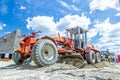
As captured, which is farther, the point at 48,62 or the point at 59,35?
the point at 59,35

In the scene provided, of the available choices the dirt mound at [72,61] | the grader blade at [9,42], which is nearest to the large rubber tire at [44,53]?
the dirt mound at [72,61]

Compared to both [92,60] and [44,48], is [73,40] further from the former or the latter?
[44,48]

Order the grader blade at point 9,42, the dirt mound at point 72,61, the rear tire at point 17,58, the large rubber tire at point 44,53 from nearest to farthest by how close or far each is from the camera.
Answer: the large rubber tire at point 44,53 < the grader blade at point 9,42 < the dirt mound at point 72,61 < the rear tire at point 17,58

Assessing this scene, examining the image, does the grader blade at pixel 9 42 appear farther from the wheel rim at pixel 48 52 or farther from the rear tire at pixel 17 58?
the rear tire at pixel 17 58

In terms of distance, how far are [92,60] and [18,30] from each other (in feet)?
18.6

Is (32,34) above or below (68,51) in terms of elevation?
above

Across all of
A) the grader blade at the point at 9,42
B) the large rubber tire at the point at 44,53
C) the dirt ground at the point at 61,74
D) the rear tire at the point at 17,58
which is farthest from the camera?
the rear tire at the point at 17,58

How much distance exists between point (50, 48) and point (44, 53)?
43cm

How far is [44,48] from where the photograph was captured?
10.1 meters

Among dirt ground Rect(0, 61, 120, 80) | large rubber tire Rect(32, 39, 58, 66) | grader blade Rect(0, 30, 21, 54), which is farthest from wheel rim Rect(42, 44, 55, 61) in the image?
grader blade Rect(0, 30, 21, 54)

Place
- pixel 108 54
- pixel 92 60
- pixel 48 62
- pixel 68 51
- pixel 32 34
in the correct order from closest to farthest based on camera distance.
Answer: pixel 48 62 → pixel 32 34 → pixel 68 51 → pixel 92 60 → pixel 108 54

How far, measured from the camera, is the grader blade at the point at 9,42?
10062 millimetres

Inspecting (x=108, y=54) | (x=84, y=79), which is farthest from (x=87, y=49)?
(x=108, y=54)

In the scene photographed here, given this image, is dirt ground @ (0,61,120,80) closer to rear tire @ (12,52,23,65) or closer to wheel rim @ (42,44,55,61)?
wheel rim @ (42,44,55,61)
